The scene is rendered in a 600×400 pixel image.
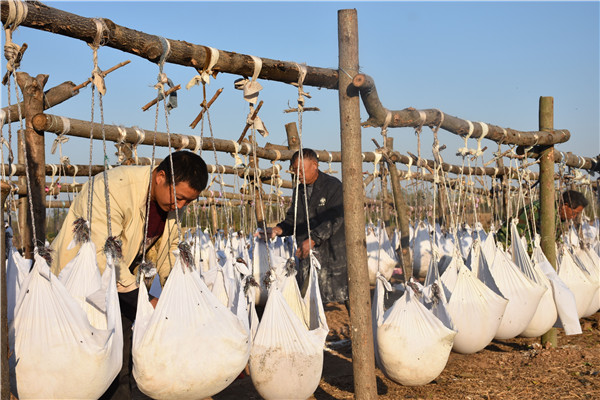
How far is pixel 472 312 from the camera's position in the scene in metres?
2.87

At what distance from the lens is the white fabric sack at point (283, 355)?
6.99 ft

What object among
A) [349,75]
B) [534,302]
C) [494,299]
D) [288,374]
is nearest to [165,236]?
[288,374]

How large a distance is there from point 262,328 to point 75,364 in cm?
77

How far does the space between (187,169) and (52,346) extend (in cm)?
92

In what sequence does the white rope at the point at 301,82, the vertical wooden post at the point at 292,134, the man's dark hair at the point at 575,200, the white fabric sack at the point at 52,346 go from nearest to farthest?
the white fabric sack at the point at 52,346, the white rope at the point at 301,82, the vertical wooden post at the point at 292,134, the man's dark hair at the point at 575,200

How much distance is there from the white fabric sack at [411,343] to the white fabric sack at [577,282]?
83.0 inches

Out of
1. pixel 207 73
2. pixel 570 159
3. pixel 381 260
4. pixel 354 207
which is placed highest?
pixel 207 73

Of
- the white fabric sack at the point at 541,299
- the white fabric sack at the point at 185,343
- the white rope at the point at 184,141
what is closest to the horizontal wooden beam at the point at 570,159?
the white fabric sack at the point at 541,299

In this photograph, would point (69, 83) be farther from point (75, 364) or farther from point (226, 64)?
point (75, 364)

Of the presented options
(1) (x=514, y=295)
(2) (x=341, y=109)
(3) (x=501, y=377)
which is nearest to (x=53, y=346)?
(2) (x=341, y=109)

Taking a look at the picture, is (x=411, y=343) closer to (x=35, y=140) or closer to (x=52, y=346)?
(x=52, y=346)

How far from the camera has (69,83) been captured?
9.87 ft

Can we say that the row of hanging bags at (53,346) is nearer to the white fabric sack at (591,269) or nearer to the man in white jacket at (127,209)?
the man in white jacket at (127,209)

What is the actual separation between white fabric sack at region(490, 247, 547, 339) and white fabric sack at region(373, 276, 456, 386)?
0.90 metres
